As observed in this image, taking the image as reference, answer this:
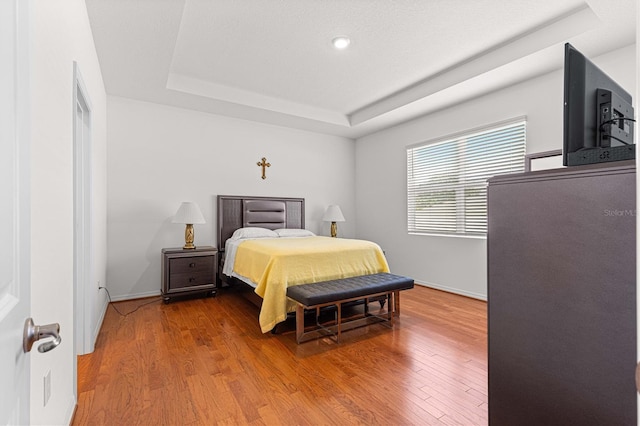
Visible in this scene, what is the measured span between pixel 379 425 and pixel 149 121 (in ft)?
13.8

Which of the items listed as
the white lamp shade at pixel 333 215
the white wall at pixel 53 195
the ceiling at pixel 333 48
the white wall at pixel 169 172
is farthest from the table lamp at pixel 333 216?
the white wall at pixel 53 195

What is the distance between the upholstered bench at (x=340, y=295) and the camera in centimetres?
260

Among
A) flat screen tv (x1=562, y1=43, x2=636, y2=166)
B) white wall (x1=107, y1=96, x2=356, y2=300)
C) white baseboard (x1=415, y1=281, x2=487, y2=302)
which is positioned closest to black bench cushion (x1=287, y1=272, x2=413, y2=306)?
white baseboard (x1=415, y1=281, x2=487, y2=302)

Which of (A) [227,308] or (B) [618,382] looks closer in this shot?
(B) [618,382]

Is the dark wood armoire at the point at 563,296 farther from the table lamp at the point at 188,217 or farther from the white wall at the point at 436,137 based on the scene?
the table lamp at the point at 188,217

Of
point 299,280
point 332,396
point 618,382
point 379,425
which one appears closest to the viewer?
point 618,382

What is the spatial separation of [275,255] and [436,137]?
9.74 feet

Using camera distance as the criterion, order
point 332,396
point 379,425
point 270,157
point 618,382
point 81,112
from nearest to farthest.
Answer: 1. point 618,382
2. point 379,425
3. point 332,396
4. point 81,112
5. point 270,157

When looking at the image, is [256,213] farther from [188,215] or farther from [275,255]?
[275,255]

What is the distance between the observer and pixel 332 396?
6.10 feet

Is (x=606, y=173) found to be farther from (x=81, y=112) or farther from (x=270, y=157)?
(x=270, y=157)

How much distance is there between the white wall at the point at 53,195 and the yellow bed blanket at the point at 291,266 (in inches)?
56.8

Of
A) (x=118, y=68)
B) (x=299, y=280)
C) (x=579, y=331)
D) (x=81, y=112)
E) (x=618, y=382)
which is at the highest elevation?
(x=118, y=68)

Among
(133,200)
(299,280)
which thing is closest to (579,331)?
(299,280)
